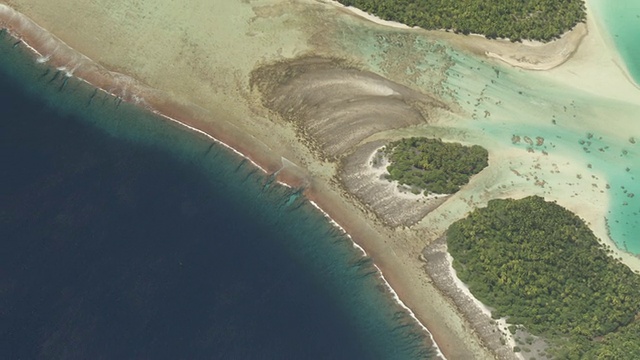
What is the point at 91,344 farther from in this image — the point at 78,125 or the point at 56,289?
the point at 78,125

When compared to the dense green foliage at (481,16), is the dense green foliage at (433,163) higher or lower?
lower

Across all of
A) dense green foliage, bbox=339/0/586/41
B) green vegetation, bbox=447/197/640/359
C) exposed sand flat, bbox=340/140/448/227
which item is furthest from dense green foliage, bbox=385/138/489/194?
dense green foliage, bbox=339/0/586/41

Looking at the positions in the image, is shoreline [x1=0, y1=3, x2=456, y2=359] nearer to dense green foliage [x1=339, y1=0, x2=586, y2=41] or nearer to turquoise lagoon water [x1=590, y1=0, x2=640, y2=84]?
dense green foliage [x1=339, y1=0, x2=586, y2=41]

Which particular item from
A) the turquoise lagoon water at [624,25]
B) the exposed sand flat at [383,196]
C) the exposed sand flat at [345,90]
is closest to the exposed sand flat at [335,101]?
the exposed sand flat at [345,90]

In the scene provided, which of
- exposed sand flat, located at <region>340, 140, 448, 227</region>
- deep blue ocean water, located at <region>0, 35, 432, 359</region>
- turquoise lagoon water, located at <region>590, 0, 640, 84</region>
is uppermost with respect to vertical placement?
turquoise lagoon water, located at <region>590, 0, 640, 84</region>

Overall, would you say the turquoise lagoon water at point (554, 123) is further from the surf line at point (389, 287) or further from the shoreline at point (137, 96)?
the shoreline at point (137, 96)

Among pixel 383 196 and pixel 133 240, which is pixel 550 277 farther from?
pixel 133 240

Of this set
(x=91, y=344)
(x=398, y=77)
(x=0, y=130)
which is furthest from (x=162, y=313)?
(x=398, y=77)
